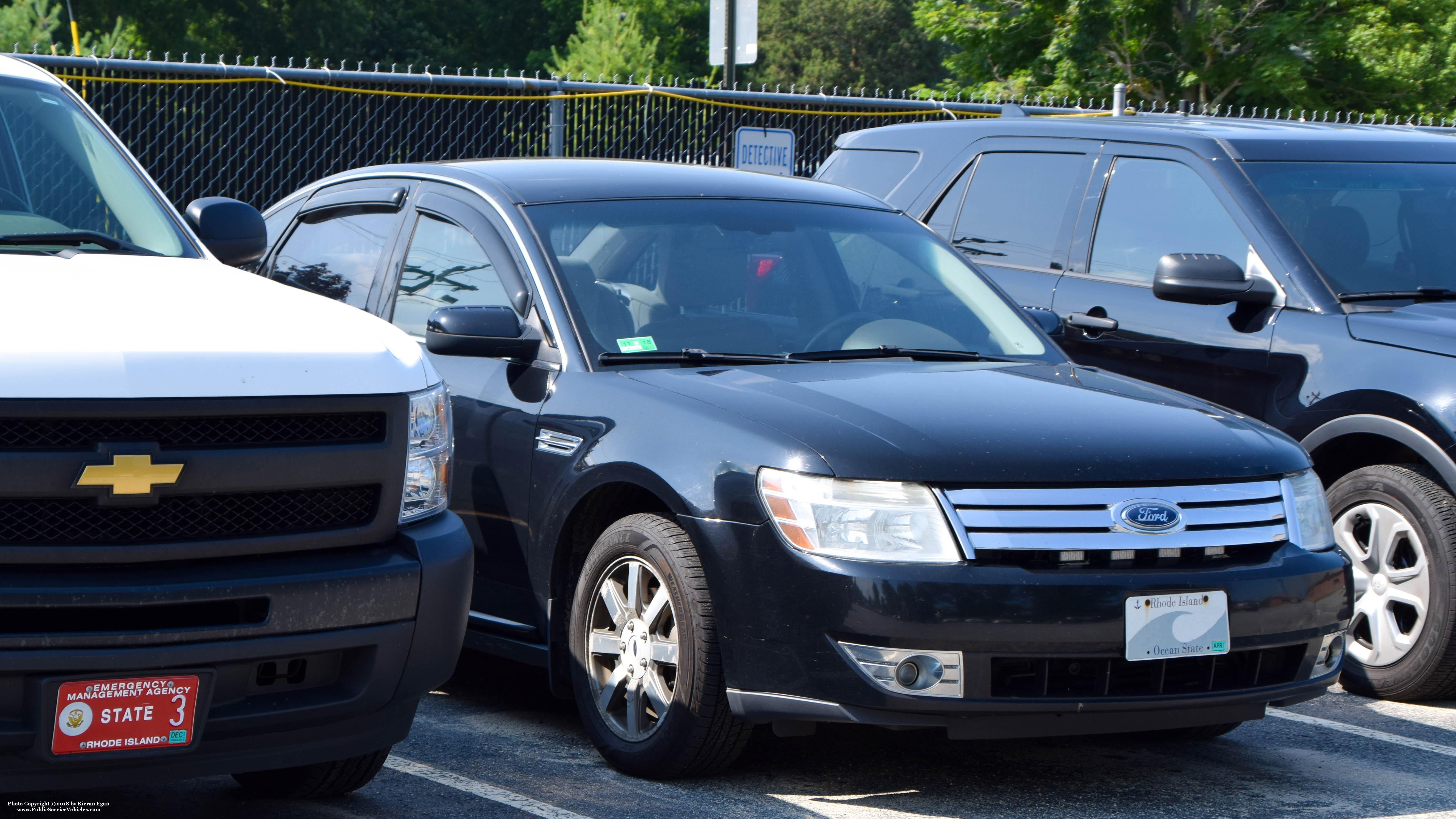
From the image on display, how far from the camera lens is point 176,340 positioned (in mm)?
3461

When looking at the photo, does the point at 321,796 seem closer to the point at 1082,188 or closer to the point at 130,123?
the point at 1082,188

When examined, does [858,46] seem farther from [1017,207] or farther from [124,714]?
[124,714]

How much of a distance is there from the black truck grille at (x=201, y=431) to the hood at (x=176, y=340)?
53 mm

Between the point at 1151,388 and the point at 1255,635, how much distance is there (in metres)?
1.06

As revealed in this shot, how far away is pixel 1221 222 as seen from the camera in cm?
675

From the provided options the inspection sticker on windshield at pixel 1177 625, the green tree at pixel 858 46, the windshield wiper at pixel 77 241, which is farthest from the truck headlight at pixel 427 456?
the green tree at pixel 858 46

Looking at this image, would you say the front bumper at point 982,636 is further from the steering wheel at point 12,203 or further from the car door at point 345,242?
the car door at point 345,242

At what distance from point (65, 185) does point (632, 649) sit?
2.03 metres

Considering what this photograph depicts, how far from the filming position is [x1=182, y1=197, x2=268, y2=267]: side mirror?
4980 mm

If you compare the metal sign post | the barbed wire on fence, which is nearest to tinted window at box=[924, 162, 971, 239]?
the barbed wire on fence

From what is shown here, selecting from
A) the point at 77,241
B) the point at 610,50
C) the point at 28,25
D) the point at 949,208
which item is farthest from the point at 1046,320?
the point at 610,50

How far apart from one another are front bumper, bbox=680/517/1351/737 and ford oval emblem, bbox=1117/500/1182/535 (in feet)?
0.36

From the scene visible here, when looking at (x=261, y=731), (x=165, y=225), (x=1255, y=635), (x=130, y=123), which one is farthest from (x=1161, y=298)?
(x=130, y=123)

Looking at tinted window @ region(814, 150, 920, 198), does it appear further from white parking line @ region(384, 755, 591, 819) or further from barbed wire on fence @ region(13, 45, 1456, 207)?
white parking line @ region(384, 755, 591, 819)
